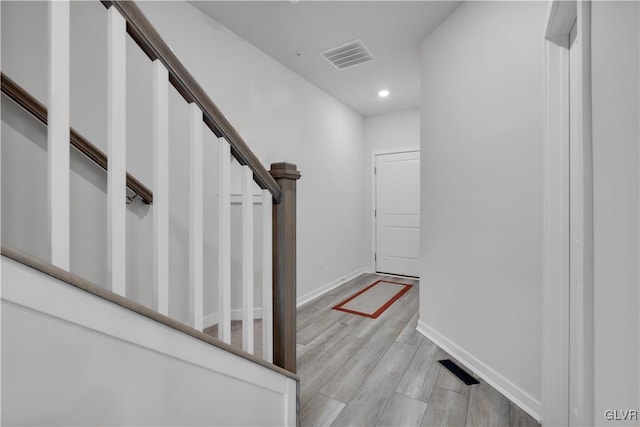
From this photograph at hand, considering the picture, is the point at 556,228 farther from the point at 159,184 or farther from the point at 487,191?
the point at 159,184

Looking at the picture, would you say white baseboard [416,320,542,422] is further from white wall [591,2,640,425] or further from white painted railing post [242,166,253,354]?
white painted railing post [242,166,253,354]

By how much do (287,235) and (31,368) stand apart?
2.73 feet

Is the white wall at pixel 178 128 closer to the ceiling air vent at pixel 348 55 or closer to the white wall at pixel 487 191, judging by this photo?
the ceiling air vent at pixel 348 55

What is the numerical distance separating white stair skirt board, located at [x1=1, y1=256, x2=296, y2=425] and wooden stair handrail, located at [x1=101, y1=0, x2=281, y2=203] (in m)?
0.58

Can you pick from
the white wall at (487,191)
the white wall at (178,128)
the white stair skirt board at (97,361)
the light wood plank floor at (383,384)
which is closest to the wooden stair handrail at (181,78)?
the white stair skirt board at (97,361)

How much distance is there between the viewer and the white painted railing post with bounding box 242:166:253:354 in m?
1.10

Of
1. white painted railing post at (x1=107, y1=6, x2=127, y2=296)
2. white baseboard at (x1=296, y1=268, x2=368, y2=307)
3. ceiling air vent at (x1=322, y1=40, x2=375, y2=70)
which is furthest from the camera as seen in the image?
white baseboard at (x1=296, y1=268, x2=368, y2=307)

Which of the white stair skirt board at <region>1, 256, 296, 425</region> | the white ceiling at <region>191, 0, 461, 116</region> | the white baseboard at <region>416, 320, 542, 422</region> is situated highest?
the white ceiling at <region>191, 0, 461, 116</region>

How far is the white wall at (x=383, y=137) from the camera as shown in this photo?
4.58m

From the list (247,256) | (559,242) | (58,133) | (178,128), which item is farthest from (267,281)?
(178,128)

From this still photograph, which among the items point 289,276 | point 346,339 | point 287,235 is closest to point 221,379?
point 289,276

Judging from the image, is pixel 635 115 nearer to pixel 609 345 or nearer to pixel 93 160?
pixel 609 345

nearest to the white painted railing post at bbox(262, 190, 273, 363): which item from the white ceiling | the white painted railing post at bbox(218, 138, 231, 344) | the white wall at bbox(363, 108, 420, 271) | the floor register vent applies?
the white painted railing post at bbox(218, 138, 231, 344)

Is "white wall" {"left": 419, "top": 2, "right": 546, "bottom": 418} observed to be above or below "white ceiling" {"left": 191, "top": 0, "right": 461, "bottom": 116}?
below
